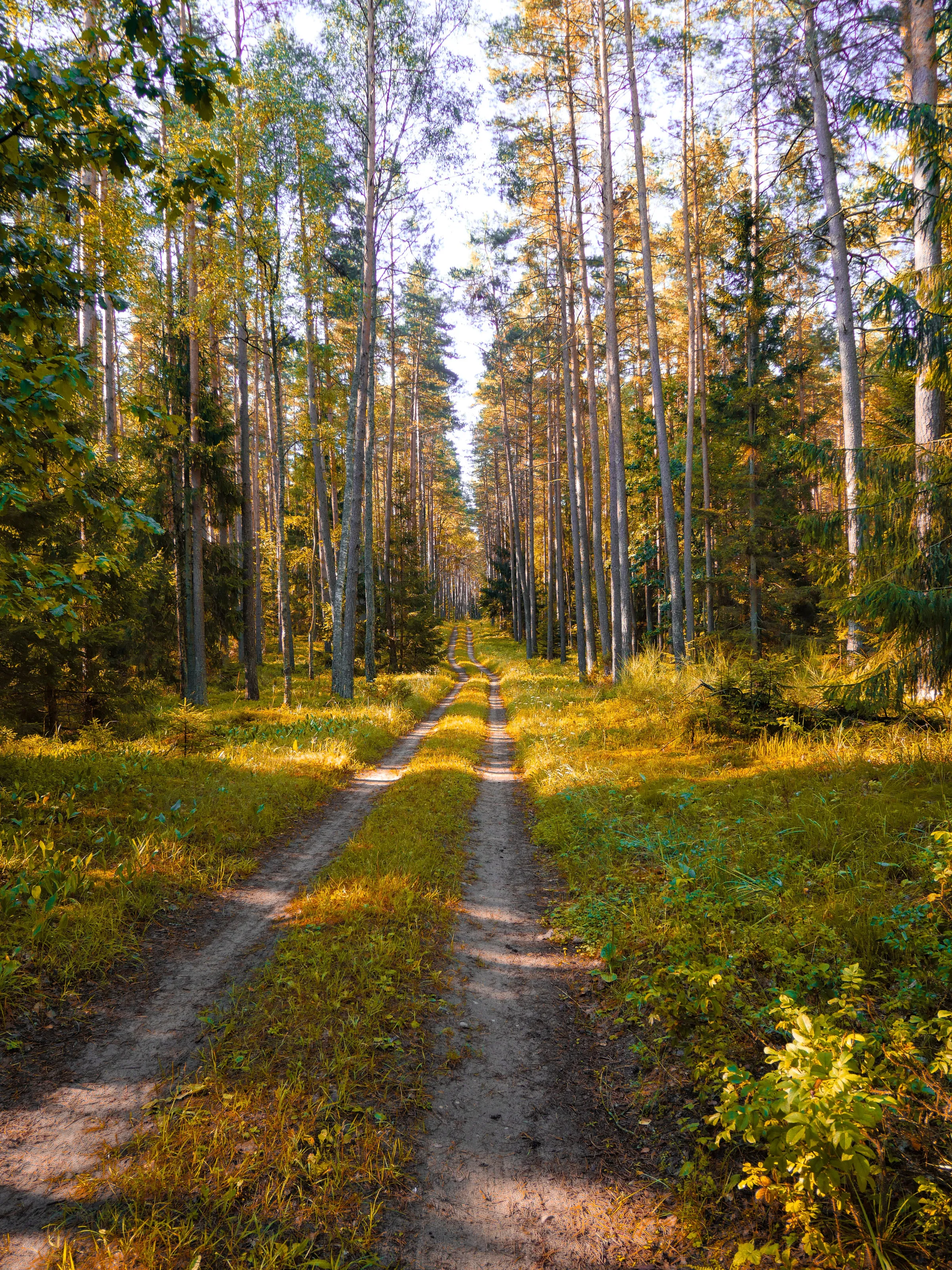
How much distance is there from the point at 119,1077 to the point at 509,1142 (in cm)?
220

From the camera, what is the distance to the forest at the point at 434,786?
243 cm

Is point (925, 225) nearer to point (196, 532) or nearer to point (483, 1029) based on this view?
point (483, 1029)

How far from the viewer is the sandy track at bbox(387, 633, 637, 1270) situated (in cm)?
226

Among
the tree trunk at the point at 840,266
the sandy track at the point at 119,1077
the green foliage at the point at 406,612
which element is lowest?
the sandy track at the point at 119,1077

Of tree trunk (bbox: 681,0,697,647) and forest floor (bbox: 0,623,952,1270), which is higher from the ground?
tree trunk (bbox: 681,0,697,647)

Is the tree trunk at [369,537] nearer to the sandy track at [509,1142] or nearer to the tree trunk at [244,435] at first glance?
the tree trunk at [244,435]

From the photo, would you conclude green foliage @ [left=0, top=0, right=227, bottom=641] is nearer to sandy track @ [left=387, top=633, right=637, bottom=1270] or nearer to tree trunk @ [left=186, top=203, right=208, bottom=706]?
sandy track @ [left=387, top=633, right=637, bottom=1270]

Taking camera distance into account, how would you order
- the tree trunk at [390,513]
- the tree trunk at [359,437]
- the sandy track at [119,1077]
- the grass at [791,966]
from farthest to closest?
the tree trunk at [390,513], the tree trunk at [359,437], the sandy track at [119,1077], the grass at [791,966]

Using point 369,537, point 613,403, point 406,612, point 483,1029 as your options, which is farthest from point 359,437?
point 483,1029

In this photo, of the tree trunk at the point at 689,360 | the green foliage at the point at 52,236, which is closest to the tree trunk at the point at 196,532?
the green foliage at the point at 52,236

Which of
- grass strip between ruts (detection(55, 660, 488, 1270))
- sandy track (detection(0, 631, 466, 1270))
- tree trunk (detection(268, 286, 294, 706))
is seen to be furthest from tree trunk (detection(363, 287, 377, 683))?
grass strip between ruts (detection(55, 660, 488, 1270))

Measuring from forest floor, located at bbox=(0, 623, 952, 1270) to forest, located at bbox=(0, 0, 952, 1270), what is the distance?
0.03 m

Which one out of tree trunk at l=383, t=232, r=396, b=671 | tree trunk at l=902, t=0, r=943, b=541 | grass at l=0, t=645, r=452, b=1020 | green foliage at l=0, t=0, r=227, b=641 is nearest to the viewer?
green foliage at l=0, t=0, r=227, b=641

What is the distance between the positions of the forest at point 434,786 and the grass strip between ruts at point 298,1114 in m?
0.02
